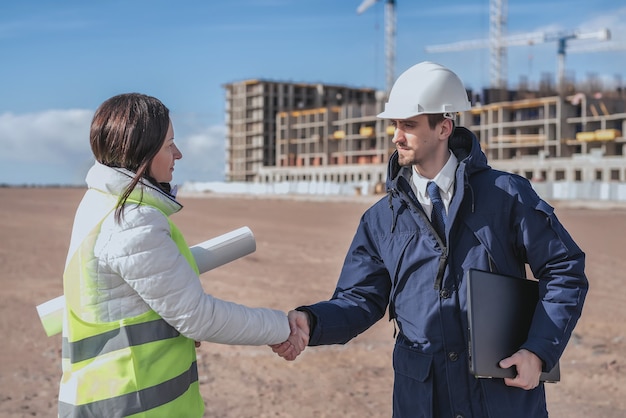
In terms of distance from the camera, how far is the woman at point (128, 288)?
8.63 feet

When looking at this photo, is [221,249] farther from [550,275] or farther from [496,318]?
[550,275]

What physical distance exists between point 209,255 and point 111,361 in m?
0.66

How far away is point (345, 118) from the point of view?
107 m

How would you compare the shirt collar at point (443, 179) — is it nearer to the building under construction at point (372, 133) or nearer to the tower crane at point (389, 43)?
the building under construction at point (372, 133)

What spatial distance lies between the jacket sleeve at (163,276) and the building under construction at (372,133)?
7184 cm

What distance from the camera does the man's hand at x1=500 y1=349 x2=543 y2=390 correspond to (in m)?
2.98

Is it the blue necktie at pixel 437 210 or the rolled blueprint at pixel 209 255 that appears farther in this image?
the blue necktie at pixel 437 210

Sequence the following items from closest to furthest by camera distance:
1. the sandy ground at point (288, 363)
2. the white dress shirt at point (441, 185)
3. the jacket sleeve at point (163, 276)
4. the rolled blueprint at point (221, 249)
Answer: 1. the jacket sleeve at point (163, 276)
2. the rolled blueprint at point (221, 249)
3. the white dress shirt at point (441, 185)
4. the sandy ground at point (288, 363)

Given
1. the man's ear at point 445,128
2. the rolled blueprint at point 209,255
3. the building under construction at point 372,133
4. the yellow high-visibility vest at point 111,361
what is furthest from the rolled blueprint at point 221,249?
the building under construction at point 372,133

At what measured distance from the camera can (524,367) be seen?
2979 millimetres

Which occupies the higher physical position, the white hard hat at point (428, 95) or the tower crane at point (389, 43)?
the tower crane at point (389, 43)

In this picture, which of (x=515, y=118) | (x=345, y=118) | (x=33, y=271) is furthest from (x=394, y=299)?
(x=345, y=118)

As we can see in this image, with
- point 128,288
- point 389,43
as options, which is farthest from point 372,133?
point 128,288

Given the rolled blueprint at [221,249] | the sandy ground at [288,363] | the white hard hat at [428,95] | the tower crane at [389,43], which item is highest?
the tower crane at [389,43]
